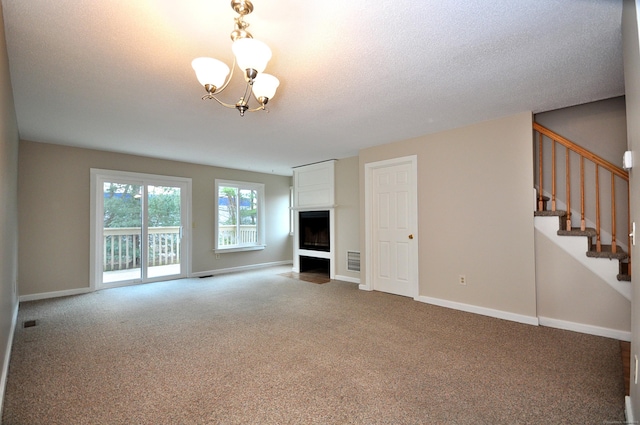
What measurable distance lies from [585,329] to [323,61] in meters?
3.57

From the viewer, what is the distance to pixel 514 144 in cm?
338

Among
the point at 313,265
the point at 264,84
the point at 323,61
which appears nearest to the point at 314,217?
the point at 313,265

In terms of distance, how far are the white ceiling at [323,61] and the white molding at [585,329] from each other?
2.25m

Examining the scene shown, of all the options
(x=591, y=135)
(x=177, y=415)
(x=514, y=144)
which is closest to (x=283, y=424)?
(x=177, y=415)

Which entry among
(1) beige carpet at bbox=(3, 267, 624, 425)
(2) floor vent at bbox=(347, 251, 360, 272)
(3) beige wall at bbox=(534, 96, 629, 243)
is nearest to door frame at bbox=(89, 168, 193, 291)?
(1) beige carpet at bbox=(3, 267, 624, 425)

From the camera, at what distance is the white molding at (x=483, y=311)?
3285 mm

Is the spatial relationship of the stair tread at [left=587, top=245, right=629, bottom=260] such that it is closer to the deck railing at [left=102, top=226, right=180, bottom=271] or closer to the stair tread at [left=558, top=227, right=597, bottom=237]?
the stair tread at [left=558, top=227, right=597, bottom=237]

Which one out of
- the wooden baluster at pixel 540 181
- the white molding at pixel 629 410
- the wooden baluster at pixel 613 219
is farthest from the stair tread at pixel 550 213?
the white molding at pixel 629 410

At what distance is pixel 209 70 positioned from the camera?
1861mm

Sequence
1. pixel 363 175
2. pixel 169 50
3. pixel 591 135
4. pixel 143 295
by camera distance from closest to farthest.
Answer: pixel 169 50 < pixel 591 135 < pixel 143 295 < pixel 363 175

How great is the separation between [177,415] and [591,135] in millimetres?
4510

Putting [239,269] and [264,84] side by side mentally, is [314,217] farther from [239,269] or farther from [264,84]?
[264,84]

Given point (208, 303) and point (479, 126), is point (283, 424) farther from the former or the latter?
point (479, 126)

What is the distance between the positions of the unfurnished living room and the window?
0.80 metres
